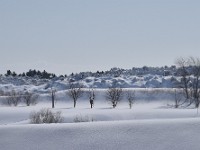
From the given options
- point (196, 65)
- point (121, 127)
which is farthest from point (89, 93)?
point (121, 127)

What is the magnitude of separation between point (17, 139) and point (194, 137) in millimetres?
9114

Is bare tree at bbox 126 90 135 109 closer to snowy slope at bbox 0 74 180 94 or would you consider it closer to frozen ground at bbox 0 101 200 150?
snowy slope at bbox 0 74 180 94

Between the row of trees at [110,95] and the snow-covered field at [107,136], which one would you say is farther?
the row of trees at [110,95]

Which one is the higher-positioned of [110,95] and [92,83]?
[92,83]

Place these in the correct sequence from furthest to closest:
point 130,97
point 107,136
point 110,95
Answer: point 130,97
point 110,95
point 107,136

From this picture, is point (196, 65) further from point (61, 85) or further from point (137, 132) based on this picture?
point (61, 85)

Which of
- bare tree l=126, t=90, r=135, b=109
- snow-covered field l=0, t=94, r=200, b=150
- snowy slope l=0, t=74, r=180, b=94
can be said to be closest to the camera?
snow-covered field l=0, t=94, r=200, b=150

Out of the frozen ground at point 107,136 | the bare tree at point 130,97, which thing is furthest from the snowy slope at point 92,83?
the frozen ground at point 107,136

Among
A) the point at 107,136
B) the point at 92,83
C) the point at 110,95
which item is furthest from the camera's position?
the point at 92,83

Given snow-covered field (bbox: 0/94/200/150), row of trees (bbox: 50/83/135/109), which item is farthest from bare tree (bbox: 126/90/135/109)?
snow-covered field (bbox: 0/94/200/150)

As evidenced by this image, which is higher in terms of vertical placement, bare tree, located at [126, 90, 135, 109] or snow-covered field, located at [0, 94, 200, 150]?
snow-covered field, located at [0, 94, 200, 150]

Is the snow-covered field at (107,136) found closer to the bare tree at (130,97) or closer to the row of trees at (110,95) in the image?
the row of trees at (110,95)

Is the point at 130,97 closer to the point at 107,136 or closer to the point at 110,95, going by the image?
the point at 110,95

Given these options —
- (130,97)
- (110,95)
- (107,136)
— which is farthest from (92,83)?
(107,136)
